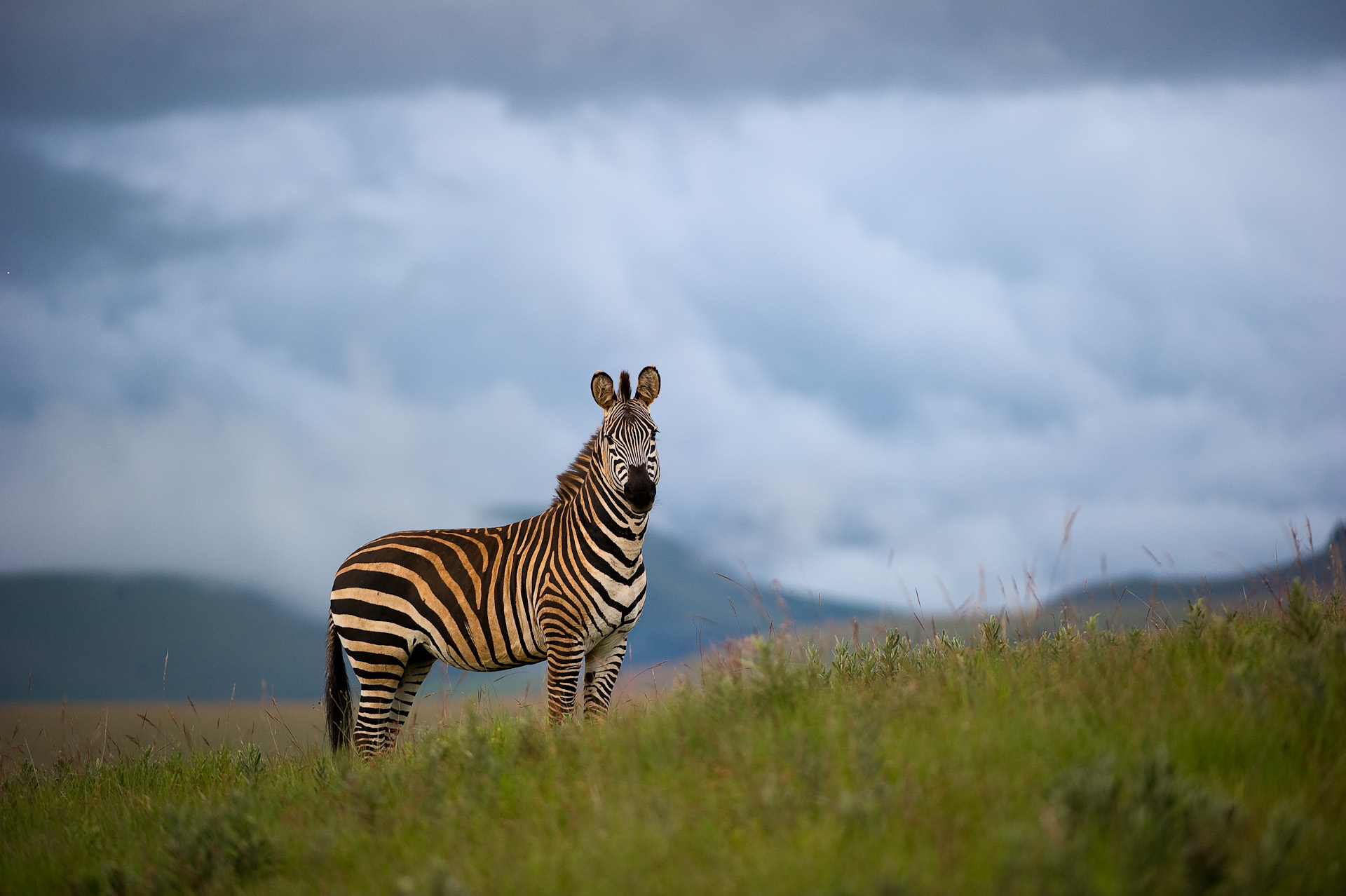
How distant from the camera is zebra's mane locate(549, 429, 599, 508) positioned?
959 centimetres

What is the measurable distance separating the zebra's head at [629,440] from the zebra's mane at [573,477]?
57 cm

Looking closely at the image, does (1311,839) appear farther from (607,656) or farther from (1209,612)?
(607,656)

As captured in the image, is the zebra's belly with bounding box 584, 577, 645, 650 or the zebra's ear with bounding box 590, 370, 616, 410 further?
the zebra's ear with bounding box 590, 370, 616, 410

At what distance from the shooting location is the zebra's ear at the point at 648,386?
29.6ft

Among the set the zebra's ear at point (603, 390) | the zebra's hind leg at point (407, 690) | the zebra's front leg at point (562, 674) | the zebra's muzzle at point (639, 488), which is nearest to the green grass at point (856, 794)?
the zebra's front leg at point (562, 674)

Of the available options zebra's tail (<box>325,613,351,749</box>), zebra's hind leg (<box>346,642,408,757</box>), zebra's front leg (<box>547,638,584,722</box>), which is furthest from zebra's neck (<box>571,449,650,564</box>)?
A: zebra's tail (<box>325,613,351,749</box>)

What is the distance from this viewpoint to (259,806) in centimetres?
684

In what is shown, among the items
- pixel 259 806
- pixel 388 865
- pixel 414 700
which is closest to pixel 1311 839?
pixel 388 865

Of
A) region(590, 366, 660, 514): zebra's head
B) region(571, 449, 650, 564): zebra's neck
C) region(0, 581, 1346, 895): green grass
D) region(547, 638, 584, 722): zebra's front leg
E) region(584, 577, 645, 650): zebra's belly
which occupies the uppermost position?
region(590, 366, 660, 514): zebra's head

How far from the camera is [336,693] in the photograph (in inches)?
388

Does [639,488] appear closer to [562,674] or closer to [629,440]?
[629,440]

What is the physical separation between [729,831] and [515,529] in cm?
563

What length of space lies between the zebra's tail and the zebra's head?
3.64m

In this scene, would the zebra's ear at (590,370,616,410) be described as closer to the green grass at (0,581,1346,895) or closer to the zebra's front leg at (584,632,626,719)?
the zebra's front leg at (584,632,626,719)
